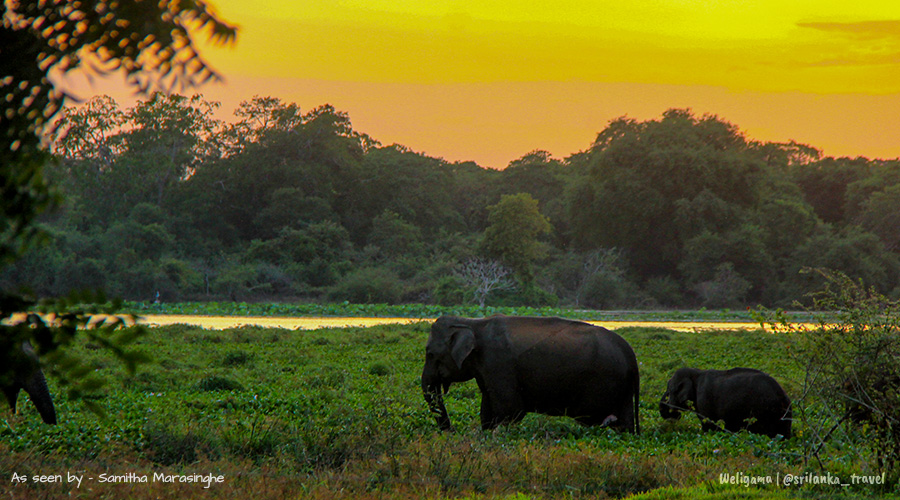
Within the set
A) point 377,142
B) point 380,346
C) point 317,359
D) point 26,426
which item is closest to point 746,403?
point 26,426

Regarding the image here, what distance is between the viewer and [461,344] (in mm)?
10727

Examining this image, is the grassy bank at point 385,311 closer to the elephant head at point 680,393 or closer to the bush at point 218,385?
the bush at point 218,385

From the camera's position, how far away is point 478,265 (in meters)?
51.2

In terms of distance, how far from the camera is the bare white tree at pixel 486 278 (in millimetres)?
48969

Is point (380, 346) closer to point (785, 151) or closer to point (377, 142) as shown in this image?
point (377, 142)

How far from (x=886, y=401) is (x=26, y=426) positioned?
351 inches

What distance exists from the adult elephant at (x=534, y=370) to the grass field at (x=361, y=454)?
1.08 ft

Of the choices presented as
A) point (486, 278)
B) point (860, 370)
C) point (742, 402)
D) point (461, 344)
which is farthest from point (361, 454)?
point (486, 278)

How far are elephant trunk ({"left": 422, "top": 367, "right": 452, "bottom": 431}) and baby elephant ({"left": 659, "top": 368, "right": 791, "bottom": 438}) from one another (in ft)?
9.83

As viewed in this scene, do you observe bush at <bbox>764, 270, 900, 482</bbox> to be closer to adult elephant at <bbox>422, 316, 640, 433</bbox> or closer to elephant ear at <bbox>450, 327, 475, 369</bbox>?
adult elephant at <bbox>422, 316, 640, 433</bbox>

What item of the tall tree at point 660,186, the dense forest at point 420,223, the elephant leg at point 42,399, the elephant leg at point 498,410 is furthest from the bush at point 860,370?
the tall tree at point 660,186

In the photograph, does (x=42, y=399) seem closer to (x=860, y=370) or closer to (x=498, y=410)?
(x=498, y=410)

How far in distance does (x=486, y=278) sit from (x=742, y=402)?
37.8 metres

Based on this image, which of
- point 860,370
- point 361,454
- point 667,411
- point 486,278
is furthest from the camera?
point 486,278
